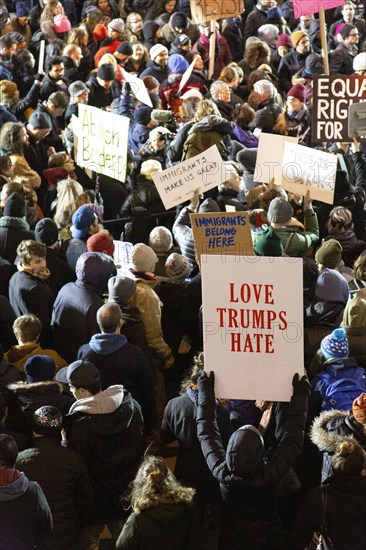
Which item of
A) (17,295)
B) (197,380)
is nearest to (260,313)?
(197,380)

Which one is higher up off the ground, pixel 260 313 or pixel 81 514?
pixel 260 313

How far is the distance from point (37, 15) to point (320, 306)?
9547 millimetres

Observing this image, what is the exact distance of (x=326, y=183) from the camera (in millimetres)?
8734

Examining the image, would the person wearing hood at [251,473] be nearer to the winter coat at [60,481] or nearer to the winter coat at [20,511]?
the winter coat at [60,481]

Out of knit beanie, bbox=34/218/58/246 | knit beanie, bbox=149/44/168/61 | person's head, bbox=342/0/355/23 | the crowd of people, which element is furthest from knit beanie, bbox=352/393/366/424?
person's head, bbox=342/0/355/23

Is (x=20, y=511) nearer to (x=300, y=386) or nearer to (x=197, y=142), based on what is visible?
(x=300, y=386)

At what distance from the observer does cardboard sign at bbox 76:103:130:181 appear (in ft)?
28.5

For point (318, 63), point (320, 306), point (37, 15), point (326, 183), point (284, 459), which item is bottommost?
point (284, 459)

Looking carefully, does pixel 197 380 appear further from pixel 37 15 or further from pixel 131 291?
pixel 37 15

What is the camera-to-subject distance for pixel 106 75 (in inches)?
453

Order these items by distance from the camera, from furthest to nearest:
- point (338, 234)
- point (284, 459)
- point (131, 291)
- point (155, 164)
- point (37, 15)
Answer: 1. point (37, 15)
2. point (155, 164)
3. point (338, 234)
4. point (131, 291)
5. point (284, 459)

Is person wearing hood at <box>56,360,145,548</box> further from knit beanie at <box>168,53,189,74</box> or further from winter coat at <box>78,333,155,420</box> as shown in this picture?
knit beanie at <box>168,53,189,74</box>

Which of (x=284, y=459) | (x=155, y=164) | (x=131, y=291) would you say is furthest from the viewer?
(x=155, y=164)

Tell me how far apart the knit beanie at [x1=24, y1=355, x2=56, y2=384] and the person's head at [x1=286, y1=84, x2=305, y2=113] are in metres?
6.21
